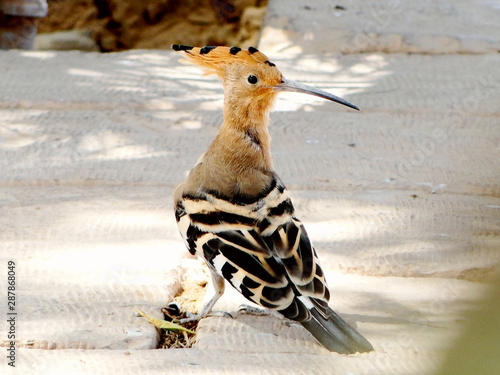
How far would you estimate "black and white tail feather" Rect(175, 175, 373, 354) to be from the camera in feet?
6.45

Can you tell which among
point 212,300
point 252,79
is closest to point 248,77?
point 252,79

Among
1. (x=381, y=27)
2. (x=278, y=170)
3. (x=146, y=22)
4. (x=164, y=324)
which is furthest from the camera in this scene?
(x=146, y=22)

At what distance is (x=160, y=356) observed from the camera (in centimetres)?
201

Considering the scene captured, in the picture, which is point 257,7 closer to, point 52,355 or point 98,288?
point 98,288

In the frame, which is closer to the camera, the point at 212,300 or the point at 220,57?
the point at 212,300

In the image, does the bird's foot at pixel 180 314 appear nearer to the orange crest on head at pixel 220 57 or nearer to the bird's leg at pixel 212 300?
the bird's leg at pixel 212 300

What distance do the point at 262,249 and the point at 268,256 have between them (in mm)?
32

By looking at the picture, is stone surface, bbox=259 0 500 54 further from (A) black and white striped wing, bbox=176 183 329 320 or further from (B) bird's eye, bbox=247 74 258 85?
(A) black and white striped wing, bbox=176 183 329 320

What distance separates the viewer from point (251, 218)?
6.95 ft

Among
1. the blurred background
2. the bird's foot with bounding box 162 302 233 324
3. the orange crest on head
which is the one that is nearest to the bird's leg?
the bird's foot with bounding box 162 302 233 324

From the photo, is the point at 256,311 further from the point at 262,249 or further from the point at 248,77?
the point at 248,77

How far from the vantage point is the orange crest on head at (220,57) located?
7.79 ft

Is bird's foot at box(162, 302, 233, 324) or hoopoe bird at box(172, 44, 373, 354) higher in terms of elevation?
hoopoe bird at box(172, 44, 373, 354)

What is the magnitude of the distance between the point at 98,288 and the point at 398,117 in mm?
2377
